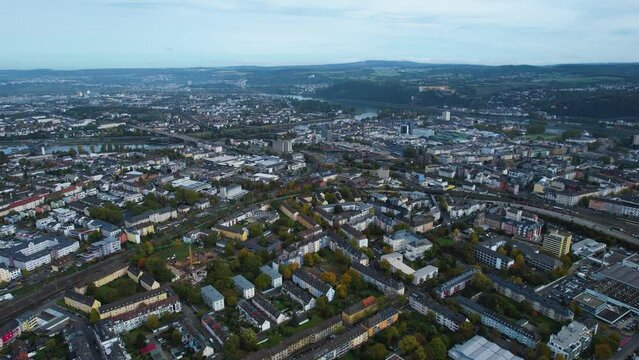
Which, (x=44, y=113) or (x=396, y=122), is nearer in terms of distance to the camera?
(x=396, y=122)

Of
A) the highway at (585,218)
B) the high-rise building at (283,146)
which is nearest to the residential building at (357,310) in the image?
the highway at (585,218)

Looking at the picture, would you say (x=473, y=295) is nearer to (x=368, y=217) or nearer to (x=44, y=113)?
(x=368, y=217)

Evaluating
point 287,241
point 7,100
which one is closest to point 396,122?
point 287,241

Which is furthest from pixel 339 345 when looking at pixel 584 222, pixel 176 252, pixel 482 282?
pixel 584 222

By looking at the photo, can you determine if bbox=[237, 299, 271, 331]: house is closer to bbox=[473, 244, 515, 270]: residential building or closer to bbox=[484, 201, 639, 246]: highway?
bbox=[473, 244, 515, 270]: residential building

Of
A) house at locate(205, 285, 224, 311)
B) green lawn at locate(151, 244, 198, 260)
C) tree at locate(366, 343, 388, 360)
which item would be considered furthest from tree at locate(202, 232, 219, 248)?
tree at locate(366, 343, 388, 360)

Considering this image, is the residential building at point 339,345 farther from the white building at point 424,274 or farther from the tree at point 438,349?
the white building at point 424,274
